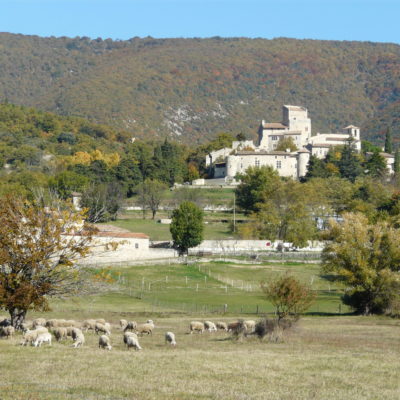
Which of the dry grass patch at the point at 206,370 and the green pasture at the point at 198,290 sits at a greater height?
the dry grass patch at the point at 206,370

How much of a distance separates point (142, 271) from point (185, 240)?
16.6m

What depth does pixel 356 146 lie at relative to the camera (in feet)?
515

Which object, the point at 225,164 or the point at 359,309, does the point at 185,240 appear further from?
the point at 225,164

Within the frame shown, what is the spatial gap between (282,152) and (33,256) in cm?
11862

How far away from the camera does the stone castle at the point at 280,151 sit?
143000mm

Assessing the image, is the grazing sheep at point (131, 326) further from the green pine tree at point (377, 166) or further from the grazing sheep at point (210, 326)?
the green pine tree at point (377, 166)

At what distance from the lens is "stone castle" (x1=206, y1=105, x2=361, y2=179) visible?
143 metres

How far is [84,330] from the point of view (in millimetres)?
32438

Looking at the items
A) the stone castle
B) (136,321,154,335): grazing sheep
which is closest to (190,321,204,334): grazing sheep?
(136,321,154,335): grazing sheep

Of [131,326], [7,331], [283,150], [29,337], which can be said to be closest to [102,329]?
[131,326]

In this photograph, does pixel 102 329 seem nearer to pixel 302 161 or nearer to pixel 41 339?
pixel 41 339

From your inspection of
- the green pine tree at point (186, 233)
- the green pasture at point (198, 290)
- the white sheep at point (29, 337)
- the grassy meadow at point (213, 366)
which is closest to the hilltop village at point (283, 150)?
the green pine tree at point (186, 233)

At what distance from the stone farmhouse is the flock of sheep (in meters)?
108

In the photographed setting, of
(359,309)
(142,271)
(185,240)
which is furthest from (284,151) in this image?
(359,309)
